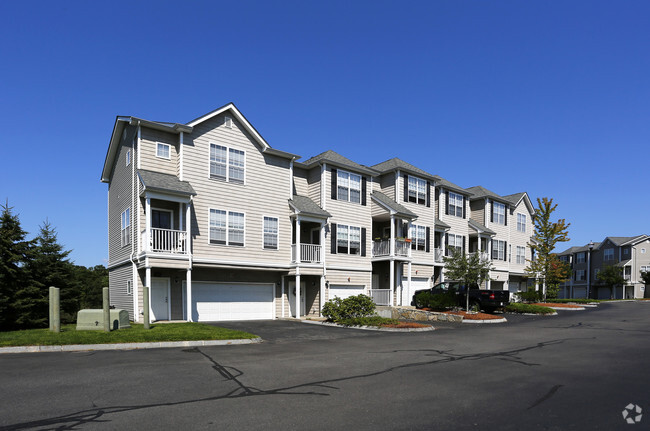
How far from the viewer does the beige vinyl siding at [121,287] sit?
68.4 ft

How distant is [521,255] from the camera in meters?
44.6

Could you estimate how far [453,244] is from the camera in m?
36.0

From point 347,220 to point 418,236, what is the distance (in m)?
7.03

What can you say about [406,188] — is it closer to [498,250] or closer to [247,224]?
[247,224]

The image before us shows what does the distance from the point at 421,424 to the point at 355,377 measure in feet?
10.2

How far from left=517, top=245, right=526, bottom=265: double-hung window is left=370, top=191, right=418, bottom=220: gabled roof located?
20.1m

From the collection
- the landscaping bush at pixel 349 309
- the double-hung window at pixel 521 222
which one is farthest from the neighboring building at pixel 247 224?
the double-hung window at pixel 521 222

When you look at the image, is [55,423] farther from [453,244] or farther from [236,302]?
[453,244]

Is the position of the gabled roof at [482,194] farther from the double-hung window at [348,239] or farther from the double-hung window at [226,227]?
the double-hung window at [226,227]

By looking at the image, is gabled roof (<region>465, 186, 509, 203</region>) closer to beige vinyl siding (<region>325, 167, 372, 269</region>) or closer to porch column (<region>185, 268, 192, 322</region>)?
beige vinyl siding (<region>325, 167, 372, 269</region>)

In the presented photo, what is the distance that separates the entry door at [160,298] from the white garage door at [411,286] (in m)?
16.0

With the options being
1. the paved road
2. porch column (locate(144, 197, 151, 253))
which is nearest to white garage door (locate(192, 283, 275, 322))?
porch column (locate(144, 197, 151, 253))

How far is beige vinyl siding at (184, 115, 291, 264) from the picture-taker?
21.1 meters

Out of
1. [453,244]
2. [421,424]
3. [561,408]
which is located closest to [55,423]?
[421,424]
